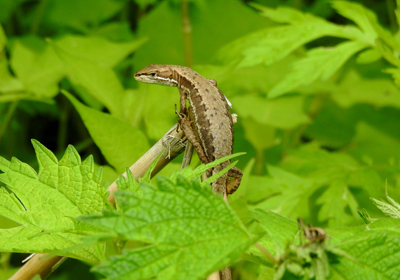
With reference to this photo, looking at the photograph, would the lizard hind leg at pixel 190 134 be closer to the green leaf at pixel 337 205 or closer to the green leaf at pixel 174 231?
the green leaf at pixel 174 231

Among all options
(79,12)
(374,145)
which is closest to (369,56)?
(374,145)

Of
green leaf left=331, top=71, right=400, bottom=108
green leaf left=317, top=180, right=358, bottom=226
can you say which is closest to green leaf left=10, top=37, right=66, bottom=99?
green leaf left=317, top=180, right=358, bottom=226

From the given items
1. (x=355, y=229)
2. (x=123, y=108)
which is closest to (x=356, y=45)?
(x=123, y=108)

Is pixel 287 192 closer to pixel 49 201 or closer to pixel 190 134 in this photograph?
pixel 190 134

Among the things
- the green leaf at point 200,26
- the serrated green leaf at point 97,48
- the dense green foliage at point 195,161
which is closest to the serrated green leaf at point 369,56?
the dense green foliage at point 195,161

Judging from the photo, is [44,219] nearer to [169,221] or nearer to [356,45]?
[169,221]

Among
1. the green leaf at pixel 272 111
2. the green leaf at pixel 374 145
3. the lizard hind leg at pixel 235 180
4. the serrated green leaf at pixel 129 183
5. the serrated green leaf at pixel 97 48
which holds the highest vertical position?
the serrated green leaf at pixel 97 48
